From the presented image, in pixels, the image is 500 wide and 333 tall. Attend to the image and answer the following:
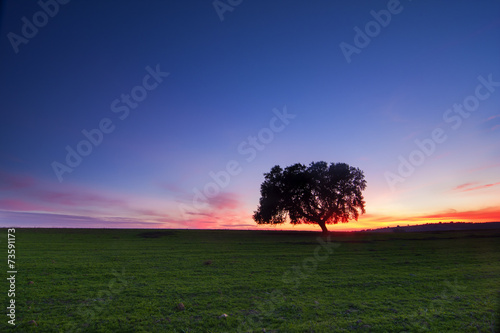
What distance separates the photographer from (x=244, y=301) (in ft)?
34.7

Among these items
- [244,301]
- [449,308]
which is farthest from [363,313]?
[244,301]

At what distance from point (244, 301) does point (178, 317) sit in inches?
112

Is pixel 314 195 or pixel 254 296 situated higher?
pixel 314 195

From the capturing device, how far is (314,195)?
167 feet

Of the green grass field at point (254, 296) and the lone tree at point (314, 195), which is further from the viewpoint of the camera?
the lone tree at point (314, 195)

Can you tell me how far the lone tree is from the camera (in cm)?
4969

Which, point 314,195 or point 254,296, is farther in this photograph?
point 314,195

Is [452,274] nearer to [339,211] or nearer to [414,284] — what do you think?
[414,284]

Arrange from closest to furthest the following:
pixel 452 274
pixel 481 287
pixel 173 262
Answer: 1. pixel 481 287
2. pixel 452 274
3. pixel 173 262

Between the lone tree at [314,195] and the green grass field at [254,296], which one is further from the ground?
the lone tree at [314,195]

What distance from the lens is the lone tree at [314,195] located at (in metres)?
49.7

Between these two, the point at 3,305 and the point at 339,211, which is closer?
the point at 3,305

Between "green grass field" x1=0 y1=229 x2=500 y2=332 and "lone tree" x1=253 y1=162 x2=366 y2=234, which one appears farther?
"lone tree" x1=253 y1=162 x2=366 y2=234

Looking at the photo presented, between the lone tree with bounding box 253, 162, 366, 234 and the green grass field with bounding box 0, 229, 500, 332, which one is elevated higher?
the lone tree with bounding box 253, 162, 366, 234
